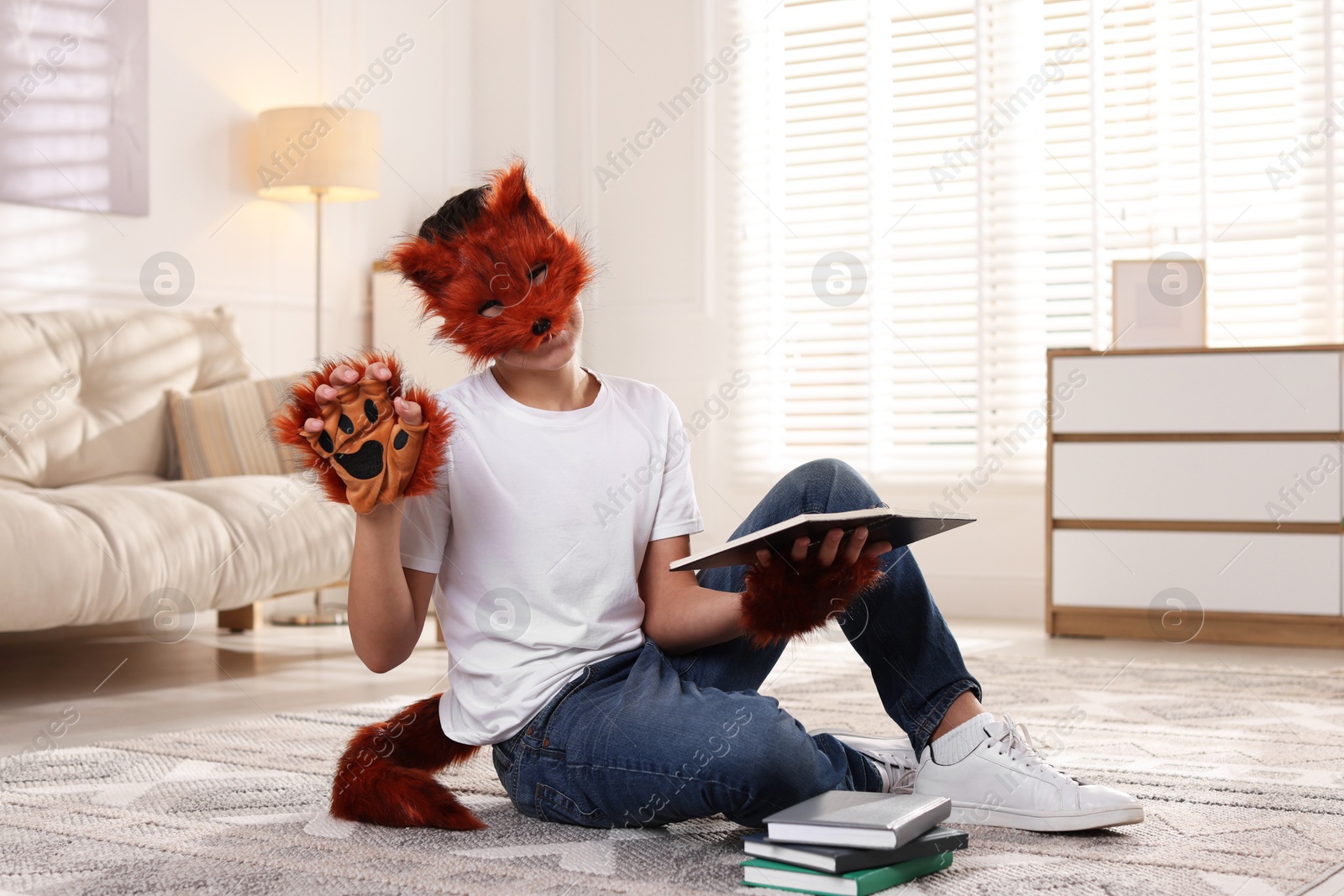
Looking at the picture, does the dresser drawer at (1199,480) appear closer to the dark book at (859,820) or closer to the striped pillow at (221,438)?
the striped pillow at (221,438)

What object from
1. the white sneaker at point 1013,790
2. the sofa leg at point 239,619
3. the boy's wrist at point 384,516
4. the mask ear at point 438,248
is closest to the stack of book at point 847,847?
the white sneaker at point 1013,790

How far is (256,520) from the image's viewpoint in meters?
2.70

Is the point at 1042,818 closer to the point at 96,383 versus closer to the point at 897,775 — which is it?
the point at 897,775

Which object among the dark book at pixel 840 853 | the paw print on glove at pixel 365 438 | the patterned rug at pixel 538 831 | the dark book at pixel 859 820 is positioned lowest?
the patterned rug at pixel 538 831

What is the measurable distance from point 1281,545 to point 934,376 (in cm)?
130

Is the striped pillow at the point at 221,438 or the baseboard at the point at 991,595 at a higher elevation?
the striped pillow at the point at 221,438

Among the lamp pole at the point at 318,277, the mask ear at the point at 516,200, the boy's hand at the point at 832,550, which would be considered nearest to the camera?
the boy's hand at the point at 832,550

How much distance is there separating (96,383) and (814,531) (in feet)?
8.14

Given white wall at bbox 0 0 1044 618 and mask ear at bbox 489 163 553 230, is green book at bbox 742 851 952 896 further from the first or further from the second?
white wall at bbox 0 0 1044 618

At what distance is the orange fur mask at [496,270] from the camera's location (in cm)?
128

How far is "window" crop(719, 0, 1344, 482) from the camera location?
12.6ft

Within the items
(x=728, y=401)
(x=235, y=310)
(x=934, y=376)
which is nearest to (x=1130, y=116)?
(x=934, y=376)

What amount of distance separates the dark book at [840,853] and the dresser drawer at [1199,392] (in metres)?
2.48

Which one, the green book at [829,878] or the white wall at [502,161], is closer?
the green book at [829,878]
